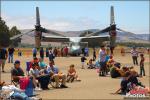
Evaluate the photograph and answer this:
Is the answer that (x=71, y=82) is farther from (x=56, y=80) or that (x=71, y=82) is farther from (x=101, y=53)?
(x=101, y=53)

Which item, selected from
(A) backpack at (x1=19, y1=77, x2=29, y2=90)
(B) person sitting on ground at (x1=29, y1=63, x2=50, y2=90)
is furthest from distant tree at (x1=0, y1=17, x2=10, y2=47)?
(A) backpack at (x1=19, y1=77, x2=29, y2=90)

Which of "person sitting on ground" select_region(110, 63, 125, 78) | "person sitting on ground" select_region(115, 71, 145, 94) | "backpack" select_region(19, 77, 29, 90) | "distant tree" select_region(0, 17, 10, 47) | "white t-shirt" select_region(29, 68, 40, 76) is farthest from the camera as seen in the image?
"distant tree" select_region(0, 17, 10, 47)

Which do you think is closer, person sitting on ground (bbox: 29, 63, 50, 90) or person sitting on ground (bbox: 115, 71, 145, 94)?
person sitting on ground (bbox: 115, 71, 145, 94)

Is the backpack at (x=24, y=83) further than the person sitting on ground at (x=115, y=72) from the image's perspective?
No

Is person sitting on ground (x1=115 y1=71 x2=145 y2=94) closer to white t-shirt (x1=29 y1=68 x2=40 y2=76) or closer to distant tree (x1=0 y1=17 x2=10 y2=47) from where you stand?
white t-shirt (x1=29 y1=68 x2=40 y2=76)

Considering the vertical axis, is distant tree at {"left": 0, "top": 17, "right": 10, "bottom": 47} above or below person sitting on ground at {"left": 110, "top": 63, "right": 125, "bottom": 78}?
above

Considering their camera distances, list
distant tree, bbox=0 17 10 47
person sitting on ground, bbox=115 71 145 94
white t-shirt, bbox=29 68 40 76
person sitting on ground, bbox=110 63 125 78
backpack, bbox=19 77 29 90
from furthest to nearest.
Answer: distant tree, bbox=0 17 10 47 → person sitting on ground, bbox=110 63 125 78 → white t-shirt, bbox=29 68 40 76 → person sitting on ground, bbox=115 71 145 94 → backpack, bbox=19 77 29 90

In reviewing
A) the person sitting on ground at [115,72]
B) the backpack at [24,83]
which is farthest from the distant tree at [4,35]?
the backpack at [24,83]

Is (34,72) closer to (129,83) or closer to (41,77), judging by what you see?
Answer: (41,77)

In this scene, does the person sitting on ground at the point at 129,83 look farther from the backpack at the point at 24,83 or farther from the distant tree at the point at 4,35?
the distant tree at the point at 4,35

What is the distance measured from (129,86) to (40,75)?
3.93m

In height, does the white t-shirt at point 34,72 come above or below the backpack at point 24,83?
above

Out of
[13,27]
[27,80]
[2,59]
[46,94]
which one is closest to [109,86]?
[46,94]

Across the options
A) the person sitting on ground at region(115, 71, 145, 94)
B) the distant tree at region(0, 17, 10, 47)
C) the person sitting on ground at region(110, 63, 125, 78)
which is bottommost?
the person sitting on ground at region(115, 71, 145, 94)
